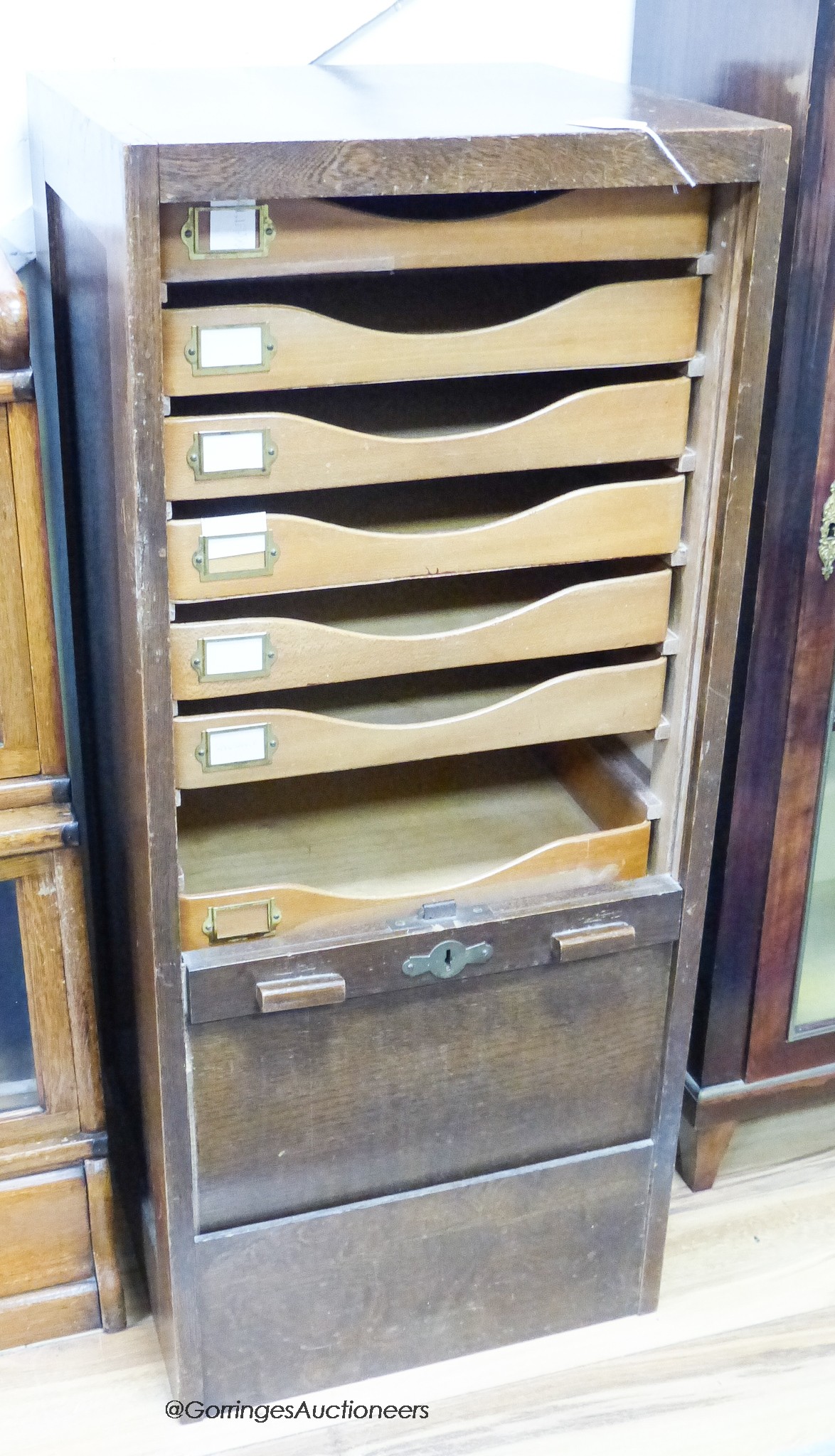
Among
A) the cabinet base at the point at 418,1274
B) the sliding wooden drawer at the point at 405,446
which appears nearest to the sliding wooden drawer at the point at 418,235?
the sliding wooden drawer at the point at 405,446

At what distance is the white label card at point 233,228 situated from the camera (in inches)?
41.2

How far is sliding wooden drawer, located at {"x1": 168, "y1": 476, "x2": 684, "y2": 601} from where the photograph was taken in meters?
1.15

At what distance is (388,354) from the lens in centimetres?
114

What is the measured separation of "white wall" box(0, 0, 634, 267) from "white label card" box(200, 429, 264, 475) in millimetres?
517

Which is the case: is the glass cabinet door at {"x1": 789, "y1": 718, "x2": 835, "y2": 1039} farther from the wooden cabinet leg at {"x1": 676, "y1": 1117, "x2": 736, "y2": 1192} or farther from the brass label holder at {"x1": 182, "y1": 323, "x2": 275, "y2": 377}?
the brass label holder at {"x1": 182, "y1": 323, "x2": 275, "y2": 377}

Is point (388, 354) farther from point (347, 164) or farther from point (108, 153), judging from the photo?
point (108, 153)

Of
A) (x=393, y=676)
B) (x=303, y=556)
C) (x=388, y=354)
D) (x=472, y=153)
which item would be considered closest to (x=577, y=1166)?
(x=393, y=676)

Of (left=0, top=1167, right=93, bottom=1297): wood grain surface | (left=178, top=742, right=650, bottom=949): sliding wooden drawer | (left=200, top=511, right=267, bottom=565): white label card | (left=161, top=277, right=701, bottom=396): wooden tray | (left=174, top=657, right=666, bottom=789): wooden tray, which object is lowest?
(left=0, top=1167, right=93, bottom=1297): wood grain surface

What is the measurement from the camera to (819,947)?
5.69ft

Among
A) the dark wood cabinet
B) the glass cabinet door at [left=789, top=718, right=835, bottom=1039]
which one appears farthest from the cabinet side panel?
the glass cabinet door at [left=789, top=718, right=835, bottom=1039]

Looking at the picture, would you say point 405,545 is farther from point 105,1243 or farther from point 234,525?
point 105,1243

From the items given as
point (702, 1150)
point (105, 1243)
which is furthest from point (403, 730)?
point (702, 1150)

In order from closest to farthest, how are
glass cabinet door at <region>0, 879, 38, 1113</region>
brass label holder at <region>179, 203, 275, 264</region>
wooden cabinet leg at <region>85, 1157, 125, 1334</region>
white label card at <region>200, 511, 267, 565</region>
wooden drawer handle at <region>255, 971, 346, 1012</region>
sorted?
brass label holder at <region>179, 203, 275, 264</region>, white label card at <region>200, 511, 267, 565</region>, wooden drawer handle at <region>255, 971, 346, 1012</region>, glass cabinet door at <region>0, 879, 38, 1113</region>, wooden cabinet leg at <region>85, 1157, 125, 1334</region>

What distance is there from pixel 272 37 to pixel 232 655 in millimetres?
763
